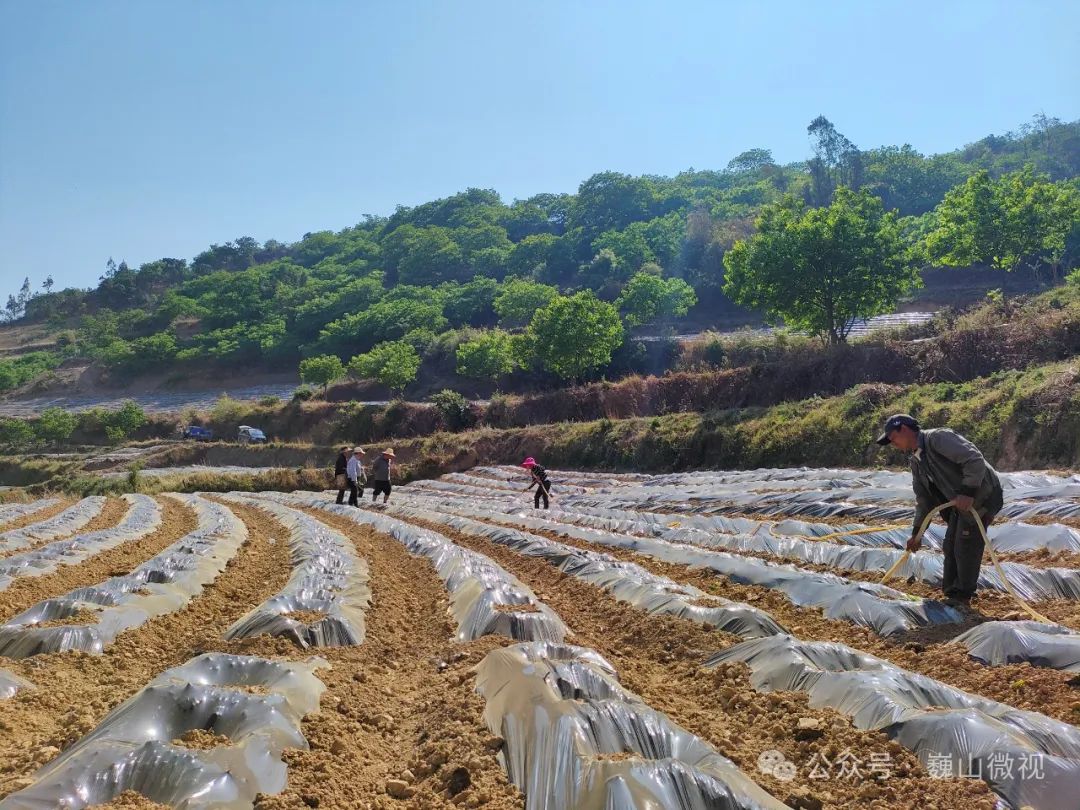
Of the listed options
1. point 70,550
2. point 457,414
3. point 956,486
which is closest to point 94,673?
point 956,486

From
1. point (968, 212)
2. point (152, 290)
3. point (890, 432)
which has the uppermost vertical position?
point (152, 290)

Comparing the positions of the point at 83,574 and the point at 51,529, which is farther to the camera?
the point at 51,529

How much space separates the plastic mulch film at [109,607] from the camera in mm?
5527

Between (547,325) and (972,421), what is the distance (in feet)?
80.8

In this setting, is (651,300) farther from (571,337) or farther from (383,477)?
(383,477)

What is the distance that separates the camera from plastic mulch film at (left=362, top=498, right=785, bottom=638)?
17.6 ft

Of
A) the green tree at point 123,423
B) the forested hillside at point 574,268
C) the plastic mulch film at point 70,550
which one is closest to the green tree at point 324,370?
the forested hillside at point 574,268

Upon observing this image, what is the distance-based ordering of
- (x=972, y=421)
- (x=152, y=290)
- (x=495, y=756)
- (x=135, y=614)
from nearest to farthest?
1. (x=495, y=756)
2. (x=135, y=614)
3. (x=972, y=421)
4. (x=152, y=290)

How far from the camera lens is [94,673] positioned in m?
5.17

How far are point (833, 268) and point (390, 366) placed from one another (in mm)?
27310

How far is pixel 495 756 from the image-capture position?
3.58 metres

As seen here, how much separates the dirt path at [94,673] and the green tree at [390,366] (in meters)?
38.4

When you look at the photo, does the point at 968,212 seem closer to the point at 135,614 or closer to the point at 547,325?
the point at 547,325

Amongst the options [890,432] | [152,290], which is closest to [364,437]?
[890,432]
